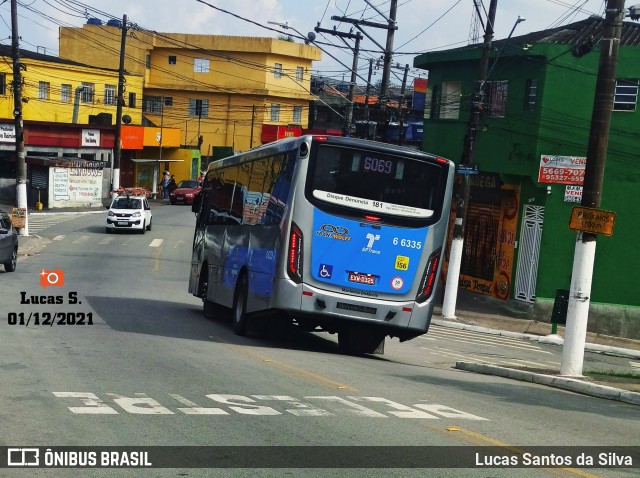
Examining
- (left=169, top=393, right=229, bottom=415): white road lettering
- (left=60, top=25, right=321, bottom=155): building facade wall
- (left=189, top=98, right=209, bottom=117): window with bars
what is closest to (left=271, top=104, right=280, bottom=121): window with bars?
(left=60, top=25, right=321, bottom=155): building facade wall

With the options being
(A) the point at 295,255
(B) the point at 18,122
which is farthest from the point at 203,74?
(A) the point at 295,255

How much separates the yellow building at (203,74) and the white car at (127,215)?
45.1m

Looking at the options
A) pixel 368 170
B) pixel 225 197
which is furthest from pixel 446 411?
pixel 225 197

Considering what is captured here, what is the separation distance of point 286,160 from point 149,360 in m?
4.59

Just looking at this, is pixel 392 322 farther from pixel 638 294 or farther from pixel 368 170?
pixel 638 294

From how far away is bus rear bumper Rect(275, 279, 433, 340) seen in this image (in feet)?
56.3

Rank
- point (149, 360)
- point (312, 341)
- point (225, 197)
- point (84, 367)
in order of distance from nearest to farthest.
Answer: point (84, 367) → point (149, 360) → point (312, 341) → point (225, 197)

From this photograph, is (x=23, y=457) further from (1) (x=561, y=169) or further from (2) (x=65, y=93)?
Answer: (2) (x=65, y=93)

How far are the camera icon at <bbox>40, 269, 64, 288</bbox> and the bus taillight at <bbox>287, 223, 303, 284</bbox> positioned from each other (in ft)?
42.0

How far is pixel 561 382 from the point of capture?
16250 mm

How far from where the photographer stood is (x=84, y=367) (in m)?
14.0

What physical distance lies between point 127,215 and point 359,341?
3154cm

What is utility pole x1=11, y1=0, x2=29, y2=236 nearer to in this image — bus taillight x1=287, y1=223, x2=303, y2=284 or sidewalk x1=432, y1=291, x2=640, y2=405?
sidewalk x1=432, y1=291, x2=640, y2=405

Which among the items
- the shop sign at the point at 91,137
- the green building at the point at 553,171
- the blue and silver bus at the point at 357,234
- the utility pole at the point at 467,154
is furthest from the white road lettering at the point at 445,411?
the shop sign at the point at 91,137
